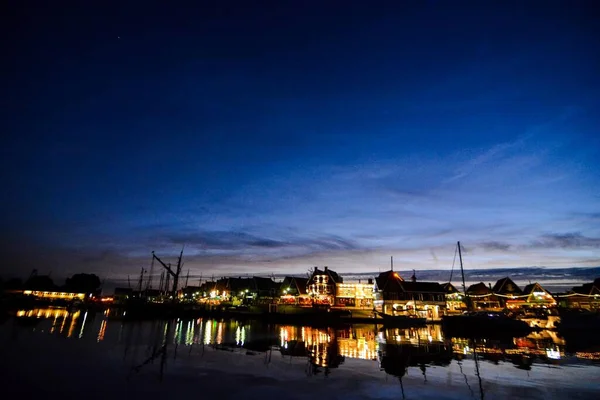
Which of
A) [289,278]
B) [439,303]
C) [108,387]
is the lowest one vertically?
[108,387]

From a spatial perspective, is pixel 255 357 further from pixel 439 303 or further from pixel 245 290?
pixel 245 290

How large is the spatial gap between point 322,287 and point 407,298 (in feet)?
77.8

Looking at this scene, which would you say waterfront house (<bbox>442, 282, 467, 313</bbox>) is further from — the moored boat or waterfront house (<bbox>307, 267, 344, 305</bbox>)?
the moored boat

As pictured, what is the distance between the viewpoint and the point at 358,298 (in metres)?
91.8

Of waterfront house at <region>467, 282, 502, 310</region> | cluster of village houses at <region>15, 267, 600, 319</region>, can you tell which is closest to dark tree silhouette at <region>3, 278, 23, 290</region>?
cluster of village houses at <region>15, 267, 600, 319</region>

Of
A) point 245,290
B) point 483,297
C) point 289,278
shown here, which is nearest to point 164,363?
point 289,278

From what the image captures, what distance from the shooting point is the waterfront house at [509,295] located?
374ft

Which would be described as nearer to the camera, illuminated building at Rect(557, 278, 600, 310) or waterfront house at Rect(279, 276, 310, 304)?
waterfront house at Rect(279, 276, 310, 304)

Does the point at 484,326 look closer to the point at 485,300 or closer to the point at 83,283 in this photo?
the point at 485,300

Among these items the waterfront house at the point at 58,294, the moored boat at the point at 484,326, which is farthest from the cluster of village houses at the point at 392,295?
the waterfront house at the point at 58,294

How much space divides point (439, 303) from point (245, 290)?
223 feet

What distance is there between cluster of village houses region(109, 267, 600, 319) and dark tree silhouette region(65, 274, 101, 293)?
3831 inches

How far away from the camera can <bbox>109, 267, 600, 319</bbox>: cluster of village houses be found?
9000 centimetres

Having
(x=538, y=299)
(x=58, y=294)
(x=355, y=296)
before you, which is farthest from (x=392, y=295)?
(x=58, y=294)
